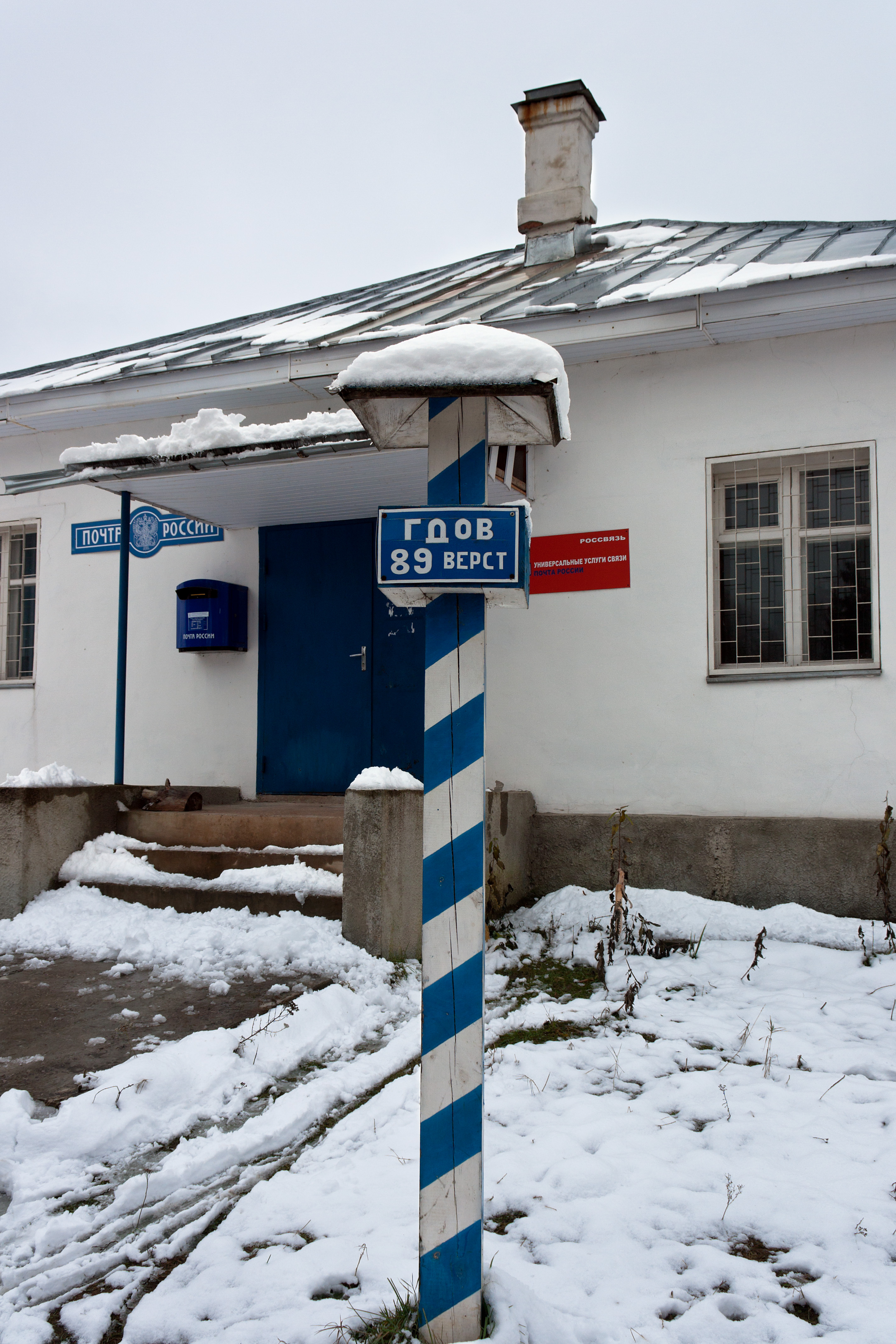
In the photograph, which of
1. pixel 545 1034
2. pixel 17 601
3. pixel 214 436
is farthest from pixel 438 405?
pixel 17 601

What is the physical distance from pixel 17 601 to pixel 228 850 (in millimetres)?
4690

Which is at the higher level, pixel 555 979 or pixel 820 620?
pixel 820 620

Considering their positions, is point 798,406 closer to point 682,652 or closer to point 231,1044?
point 682,652

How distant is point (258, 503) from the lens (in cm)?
739

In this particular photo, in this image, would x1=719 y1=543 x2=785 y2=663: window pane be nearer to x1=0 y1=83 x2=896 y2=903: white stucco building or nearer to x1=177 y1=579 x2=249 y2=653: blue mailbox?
x1=0 y1=83 x2=896 y2=903: white stucco building

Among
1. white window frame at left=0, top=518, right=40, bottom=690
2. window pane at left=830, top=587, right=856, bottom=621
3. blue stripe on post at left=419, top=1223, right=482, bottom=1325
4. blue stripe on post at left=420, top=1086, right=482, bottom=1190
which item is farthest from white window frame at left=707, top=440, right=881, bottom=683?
white window frame at left=0, top=518, right=40, bottom=690

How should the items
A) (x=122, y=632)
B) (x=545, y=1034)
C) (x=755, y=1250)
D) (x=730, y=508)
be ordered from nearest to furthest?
(x=755, y=1250)
(x=545, y=1034)
(x=730, y=508)
(x=122, y=632)

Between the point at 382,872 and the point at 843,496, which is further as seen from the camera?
the point at 843,496

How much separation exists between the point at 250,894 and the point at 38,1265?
3267 millimetres

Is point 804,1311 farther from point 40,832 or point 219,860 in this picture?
point 40,832

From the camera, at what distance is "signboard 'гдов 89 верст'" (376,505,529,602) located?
2.21 metres

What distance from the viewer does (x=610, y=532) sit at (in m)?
6.61

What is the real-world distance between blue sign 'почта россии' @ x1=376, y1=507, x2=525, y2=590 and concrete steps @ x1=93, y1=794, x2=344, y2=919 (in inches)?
144

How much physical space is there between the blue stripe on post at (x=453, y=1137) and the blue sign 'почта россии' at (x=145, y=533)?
6730mm
